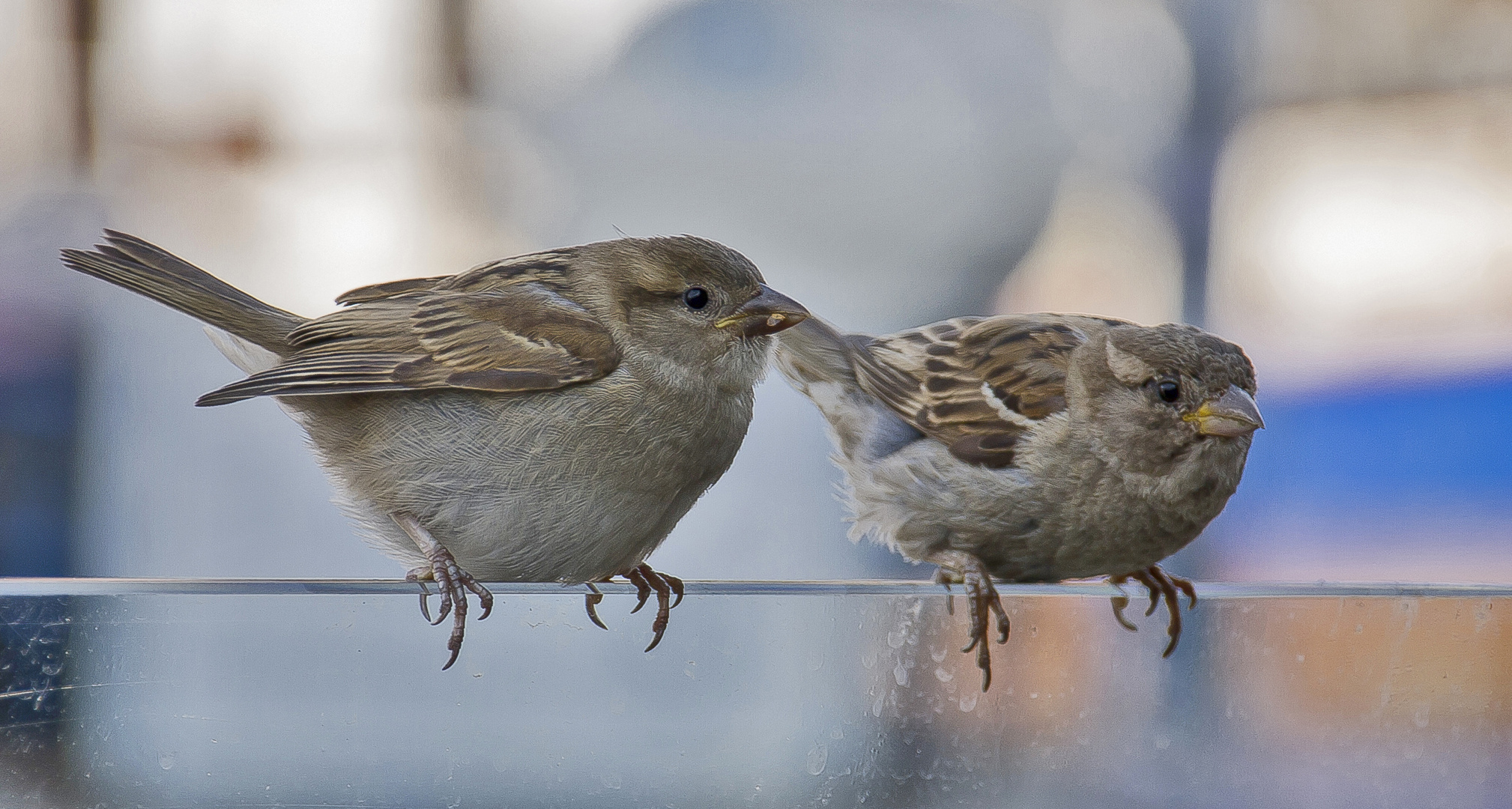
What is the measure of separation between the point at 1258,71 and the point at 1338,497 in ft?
3.80

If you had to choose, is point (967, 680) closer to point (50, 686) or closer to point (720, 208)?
point (50, 686)

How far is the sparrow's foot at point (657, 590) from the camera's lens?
1.41 meters

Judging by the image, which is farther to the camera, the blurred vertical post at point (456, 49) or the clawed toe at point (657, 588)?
the blurred vertical post at point (456, 49)

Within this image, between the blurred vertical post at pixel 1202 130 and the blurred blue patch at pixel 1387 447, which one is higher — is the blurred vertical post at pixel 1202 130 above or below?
above

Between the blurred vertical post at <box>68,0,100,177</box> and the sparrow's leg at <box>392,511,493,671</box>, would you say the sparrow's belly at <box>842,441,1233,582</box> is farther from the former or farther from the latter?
the blurred vertical post at <box>68,0,100,177</box>

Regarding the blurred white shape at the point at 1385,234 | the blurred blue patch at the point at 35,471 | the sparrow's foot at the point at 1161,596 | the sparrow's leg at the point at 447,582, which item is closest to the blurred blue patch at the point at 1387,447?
the blurred white shape at the point at 1385,234

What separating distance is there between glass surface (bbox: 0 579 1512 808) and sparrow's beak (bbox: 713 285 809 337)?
32 centimetres

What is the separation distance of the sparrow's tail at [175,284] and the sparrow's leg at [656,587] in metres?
0.52

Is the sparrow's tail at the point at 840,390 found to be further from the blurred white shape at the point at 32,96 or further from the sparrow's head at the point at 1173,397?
the blurred white shape at the point at 32,96

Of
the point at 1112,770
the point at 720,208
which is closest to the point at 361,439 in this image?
the point at 1112,770

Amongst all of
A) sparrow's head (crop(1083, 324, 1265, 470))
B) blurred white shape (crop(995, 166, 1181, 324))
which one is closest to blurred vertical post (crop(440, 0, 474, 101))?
blurred white shape (crop(995, 166, 1181, 324))

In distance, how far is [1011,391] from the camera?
1822 millimetres

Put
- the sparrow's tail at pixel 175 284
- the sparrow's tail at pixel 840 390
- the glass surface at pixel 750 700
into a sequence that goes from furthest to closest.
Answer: the sparrow's tail at pixel 840 390 → the sparrow's tail at pixel 175 284 → the glass surface at pixel 750 700

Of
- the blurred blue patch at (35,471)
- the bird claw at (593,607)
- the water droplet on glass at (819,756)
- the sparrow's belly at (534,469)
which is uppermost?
the sparrow's belly at (534,469)
